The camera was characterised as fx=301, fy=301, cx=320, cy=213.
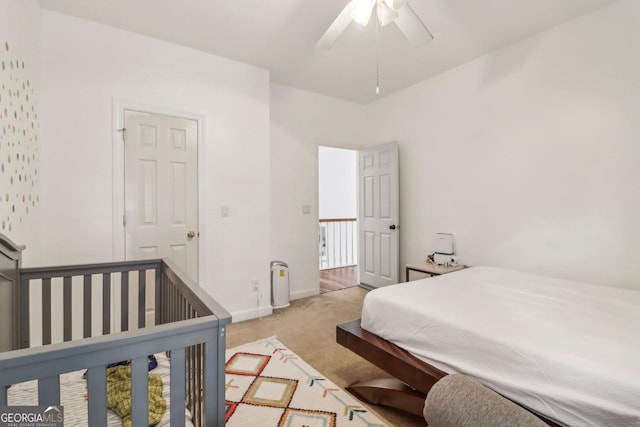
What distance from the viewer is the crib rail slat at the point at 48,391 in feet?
2.27

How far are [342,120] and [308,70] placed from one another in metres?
1.03

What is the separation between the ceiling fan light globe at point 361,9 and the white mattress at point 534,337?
1.74 metres

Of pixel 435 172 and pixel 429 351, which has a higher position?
pixel 435 172

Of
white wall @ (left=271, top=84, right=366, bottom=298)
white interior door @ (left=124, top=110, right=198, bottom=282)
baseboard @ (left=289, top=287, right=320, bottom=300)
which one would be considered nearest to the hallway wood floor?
baseboard @ (left=289, top=287, right=320, bottom=300)

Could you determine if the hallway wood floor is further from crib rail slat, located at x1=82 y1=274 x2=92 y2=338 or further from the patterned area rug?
crib rail slat, located at x1=82 y1=274 x2=92 y2=338

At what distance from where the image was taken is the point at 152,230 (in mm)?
2648

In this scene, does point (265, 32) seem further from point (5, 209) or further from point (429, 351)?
point (429, 351)

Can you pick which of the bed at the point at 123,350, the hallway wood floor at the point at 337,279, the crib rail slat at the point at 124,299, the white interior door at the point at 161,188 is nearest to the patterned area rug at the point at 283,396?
the bed at the point at 123,350

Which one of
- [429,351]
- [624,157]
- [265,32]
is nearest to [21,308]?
[429,351]

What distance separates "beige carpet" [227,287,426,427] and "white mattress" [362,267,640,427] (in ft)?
1.46

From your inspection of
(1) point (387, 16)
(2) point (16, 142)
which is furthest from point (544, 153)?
(2) point (16, 142)

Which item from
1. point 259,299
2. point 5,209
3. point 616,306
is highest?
point 5,209

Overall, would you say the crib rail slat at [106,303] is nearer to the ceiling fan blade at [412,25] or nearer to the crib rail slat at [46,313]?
the crib rail slat at [46,313]

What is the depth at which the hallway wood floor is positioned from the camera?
4324 millimetres
